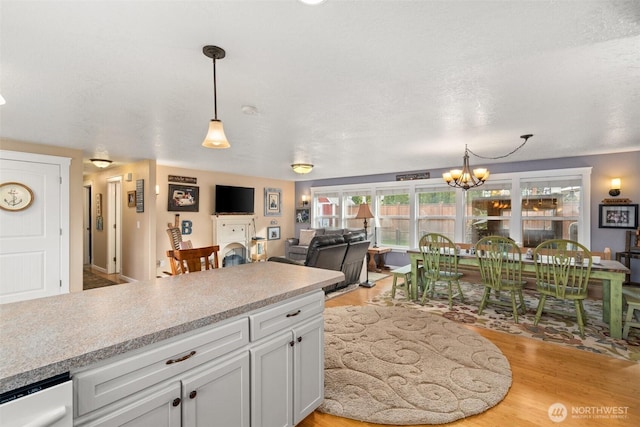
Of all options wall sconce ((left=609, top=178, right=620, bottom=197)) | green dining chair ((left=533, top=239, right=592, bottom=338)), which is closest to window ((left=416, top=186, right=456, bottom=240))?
wall sconce ((left=609, top=178, right=620, bottom=197))

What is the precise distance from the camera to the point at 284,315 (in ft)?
5.42

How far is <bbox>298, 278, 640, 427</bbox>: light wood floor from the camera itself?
1.90m

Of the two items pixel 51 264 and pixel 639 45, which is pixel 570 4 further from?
pixel 51 264

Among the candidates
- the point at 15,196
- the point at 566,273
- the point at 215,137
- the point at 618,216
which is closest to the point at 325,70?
the point at 215,137

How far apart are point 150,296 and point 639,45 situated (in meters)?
A: 3.13

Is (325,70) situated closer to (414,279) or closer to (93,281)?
(414,279)

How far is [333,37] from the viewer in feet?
5.45

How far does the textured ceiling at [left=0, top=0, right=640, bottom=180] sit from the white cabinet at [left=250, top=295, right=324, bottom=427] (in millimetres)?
1554

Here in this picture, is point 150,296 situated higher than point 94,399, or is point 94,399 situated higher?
point 150,296

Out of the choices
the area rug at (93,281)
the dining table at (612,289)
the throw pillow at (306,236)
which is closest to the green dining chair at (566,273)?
the dining table at (612,289)

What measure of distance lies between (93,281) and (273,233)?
4.14m

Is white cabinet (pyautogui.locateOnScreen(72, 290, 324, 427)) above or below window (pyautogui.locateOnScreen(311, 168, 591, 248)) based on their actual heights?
below

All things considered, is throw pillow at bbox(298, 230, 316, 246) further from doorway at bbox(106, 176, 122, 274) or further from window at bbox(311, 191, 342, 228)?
doorway at bbox(106, 176, 122, 274)

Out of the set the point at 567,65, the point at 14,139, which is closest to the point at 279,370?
the point at 567,65
